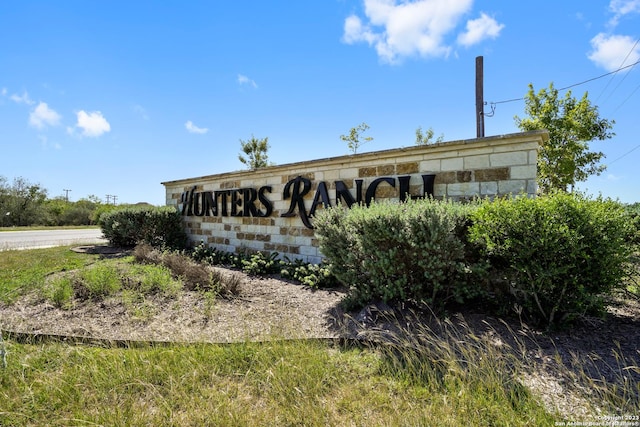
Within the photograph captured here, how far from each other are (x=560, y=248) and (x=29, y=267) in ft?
29.8

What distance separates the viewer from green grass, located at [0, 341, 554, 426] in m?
2.05

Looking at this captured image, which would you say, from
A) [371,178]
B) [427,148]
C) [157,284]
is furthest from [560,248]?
[157,284]

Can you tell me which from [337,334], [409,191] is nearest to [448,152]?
[409,191]

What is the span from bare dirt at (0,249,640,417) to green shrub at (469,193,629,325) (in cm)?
33

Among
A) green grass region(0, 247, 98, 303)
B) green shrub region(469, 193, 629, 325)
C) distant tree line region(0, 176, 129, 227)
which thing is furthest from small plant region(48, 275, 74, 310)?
distant tree line region(0, 176, 129, 227)

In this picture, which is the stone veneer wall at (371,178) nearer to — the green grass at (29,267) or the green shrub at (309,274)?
the green shrub at (309,274)

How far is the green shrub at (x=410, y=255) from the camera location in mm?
3420

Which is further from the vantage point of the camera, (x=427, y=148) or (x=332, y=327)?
(x=427, y=148)

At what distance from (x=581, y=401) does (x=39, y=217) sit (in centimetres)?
3488

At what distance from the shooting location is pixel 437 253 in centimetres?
345

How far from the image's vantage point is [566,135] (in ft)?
42.0

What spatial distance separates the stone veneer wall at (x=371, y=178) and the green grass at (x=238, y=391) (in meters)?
A: 2.60

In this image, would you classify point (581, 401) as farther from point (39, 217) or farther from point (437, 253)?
point (39, 217)

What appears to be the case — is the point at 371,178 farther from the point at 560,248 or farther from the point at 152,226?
the point at 152,226
